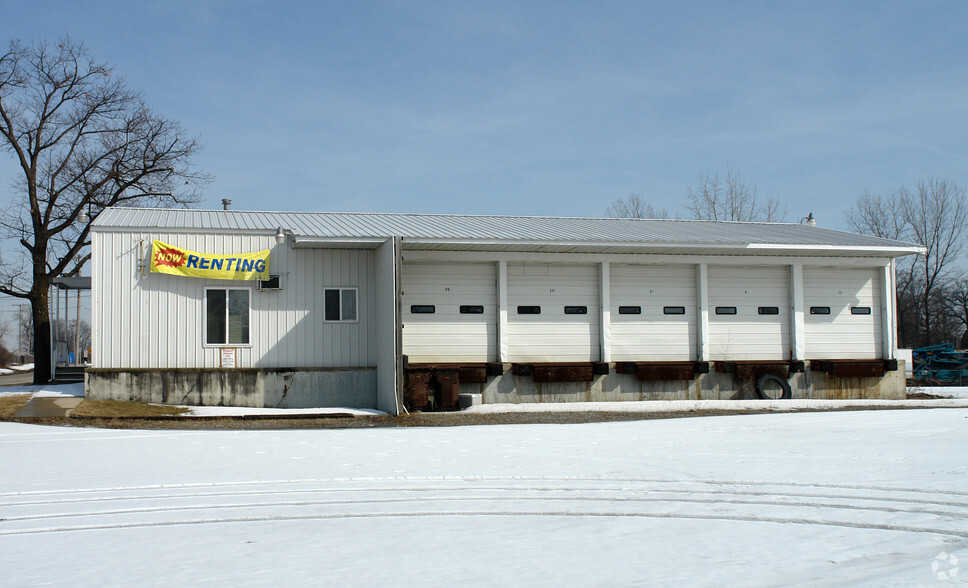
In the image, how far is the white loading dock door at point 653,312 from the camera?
1861cm

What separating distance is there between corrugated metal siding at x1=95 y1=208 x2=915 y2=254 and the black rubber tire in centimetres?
319

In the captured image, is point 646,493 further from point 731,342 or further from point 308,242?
point 731,342

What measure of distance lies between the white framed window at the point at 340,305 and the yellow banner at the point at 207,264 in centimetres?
139

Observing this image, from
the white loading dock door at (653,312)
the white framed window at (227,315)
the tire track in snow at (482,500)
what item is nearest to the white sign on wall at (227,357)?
the white framed window at (227,315)

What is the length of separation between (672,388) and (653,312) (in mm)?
1829

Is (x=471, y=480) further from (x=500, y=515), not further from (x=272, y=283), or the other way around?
(x=272, y=283)

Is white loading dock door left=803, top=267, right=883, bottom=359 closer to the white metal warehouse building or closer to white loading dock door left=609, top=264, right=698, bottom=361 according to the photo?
the white metal warehouse building

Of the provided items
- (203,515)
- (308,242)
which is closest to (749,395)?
(308,242)

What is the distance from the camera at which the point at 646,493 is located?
664cm

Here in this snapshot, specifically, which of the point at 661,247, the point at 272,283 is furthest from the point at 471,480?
the point at 661,247

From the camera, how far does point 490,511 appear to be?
604cm

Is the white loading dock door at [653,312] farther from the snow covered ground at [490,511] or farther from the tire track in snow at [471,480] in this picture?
the tire track in snow at [471,480]

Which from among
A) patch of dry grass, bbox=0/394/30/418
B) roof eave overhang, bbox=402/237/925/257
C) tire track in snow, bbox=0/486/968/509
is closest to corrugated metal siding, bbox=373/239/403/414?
roof eave overhang, bbox=402/237/925/257

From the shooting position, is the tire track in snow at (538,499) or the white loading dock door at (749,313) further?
the white loading dock door at (749,313)
